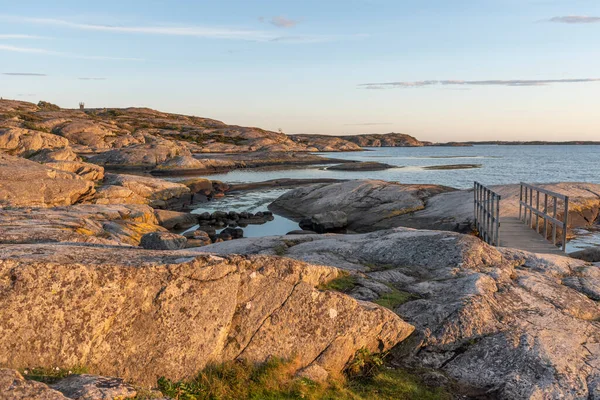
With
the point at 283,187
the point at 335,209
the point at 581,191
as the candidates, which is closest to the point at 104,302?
the point at 335,209

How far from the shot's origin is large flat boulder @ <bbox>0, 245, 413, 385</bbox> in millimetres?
6465

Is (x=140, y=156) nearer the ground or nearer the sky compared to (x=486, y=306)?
nearer the sky

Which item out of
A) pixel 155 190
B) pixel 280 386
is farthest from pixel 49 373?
pixel 155 190

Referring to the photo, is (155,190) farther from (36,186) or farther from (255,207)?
(36,186)

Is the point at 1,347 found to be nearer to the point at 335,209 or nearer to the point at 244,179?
the point at 335,209

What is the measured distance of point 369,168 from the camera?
96438 millimetres

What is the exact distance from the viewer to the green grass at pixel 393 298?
9.88 meters

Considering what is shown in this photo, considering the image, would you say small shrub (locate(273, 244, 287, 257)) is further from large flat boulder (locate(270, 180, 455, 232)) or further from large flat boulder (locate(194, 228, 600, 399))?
large flat boulder (locate(270, 180, 455, 232))

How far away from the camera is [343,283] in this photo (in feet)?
33.3

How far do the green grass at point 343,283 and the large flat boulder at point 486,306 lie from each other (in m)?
0.09

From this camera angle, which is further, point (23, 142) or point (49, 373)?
point (23, 142)

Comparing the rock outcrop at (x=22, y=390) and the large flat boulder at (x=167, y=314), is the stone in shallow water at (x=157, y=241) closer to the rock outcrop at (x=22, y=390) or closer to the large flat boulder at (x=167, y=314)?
the large flat boulder at (x=167, y=314)

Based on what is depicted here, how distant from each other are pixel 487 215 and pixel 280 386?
19.1 m

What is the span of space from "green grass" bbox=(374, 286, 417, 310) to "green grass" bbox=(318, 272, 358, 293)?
636 mm
